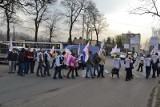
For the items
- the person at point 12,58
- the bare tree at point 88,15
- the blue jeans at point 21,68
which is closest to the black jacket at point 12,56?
the person at point 12,58

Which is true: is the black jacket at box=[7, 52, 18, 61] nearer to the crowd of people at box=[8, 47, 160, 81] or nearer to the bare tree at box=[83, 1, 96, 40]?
the crowd of people at box=[8, 47, 160, 81]

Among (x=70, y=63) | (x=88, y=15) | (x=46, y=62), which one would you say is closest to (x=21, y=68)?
→ (x=46, y=62)

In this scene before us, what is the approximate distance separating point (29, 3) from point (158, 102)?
21.8 m

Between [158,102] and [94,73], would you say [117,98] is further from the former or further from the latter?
[94,73]


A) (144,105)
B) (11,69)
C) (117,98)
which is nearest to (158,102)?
(144,105)

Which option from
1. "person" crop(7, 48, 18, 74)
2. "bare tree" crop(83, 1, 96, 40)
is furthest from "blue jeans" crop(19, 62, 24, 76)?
"bare tree" crop(83, 1, 96, 40)

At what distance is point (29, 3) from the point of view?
32.7 metres

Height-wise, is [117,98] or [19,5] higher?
[19,5]

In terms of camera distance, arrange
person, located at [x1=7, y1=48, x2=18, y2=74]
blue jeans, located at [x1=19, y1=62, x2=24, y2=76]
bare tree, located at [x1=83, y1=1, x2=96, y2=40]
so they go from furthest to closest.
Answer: bare tree, located at [x1=83, y1=1, x2=96, y2=40] < person, located at [x1=7, y1=48, x2=18, y2=74] < blue jeans, located at [x1=19, y1=62, x2=24, y2=76]

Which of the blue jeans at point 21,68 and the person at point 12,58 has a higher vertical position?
the person at point 12,58

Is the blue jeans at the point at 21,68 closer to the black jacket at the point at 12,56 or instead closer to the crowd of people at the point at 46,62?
the crowd of people at the point at 46,62

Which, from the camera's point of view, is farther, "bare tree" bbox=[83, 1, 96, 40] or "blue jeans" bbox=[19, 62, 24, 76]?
"bare tree" bbox=[83, 1, 96, 40]

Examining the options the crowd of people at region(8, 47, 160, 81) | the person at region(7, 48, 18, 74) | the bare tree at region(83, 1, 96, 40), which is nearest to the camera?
the crowd of people at region(8, 47, 160, 81)

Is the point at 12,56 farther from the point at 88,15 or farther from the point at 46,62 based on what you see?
the point at 88,15
